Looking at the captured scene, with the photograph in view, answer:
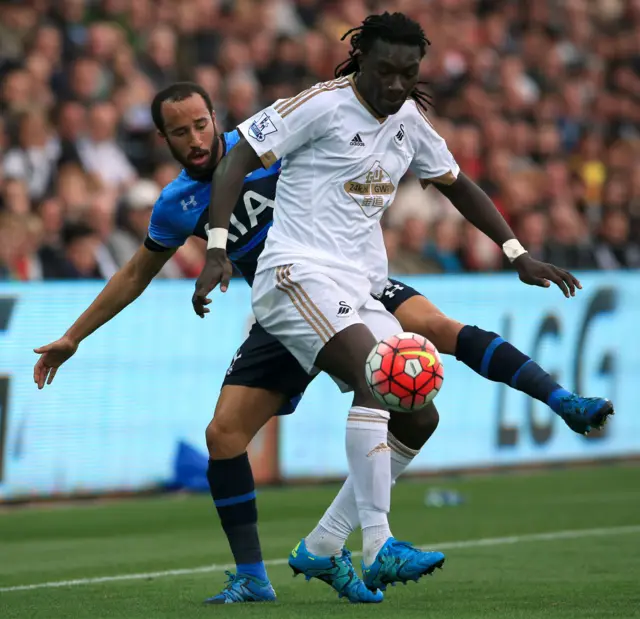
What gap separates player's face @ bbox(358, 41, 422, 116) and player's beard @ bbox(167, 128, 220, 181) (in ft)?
2.86

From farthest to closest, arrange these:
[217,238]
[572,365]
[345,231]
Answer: [572,365] → [345,231] → [217,238]

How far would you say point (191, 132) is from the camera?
6.73m

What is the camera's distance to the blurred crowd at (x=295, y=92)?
509 inches

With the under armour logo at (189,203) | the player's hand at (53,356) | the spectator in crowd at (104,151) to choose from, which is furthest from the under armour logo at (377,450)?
the spectator in crowd at (104,151)

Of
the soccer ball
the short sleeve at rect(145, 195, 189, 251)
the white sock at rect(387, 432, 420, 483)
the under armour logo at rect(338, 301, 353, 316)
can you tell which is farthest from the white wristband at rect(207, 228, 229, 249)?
the white sock at rect(387, 432, 420, 483)

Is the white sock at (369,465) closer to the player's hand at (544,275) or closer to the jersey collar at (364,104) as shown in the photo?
the player's hand at (544,275)

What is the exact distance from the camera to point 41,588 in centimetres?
730

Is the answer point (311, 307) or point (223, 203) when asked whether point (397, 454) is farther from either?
point (223, 203)

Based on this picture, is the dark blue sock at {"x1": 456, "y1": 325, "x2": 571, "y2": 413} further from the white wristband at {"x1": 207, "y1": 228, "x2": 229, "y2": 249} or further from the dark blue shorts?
the white wristband at {"x1": 207, "y1": 228, "x2": 229, "y2": 249}

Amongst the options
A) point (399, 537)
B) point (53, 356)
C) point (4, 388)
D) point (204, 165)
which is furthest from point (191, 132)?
point (4, 388)

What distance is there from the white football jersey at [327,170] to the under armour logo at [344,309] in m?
0.20

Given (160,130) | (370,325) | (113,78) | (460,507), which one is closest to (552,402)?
(370,325)

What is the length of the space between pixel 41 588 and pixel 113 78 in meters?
7.78

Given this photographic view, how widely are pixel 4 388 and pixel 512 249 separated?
18.2ft
